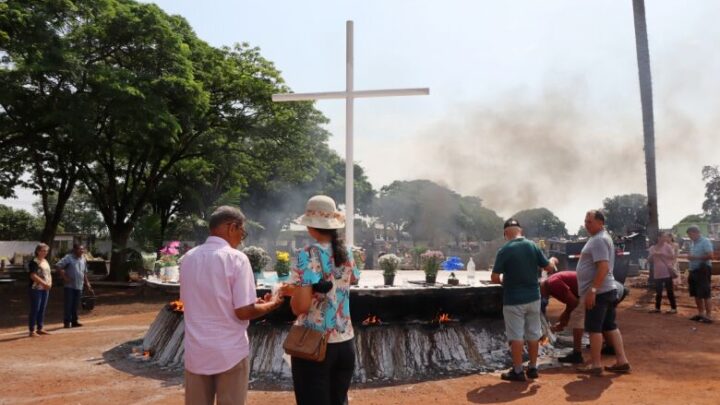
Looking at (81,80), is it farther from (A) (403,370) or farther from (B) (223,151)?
(A) (403,370)

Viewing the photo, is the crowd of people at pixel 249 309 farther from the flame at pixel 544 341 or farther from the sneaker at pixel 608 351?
the sneaker at pixel 608 351

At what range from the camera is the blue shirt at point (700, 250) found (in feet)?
35.0

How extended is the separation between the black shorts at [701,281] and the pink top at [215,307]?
10.5m

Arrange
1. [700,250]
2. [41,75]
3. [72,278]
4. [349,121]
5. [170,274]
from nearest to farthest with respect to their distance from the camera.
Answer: [170,274], [349,121], [700,250], [72,278], [41,75]

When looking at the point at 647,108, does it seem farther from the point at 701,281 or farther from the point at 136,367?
the point at 136,367

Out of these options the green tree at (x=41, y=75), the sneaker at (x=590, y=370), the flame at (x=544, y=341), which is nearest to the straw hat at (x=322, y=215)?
the sneaker at (x=590, y=370)

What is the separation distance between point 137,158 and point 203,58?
5.27m

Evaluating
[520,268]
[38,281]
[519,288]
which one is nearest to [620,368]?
[519,288]

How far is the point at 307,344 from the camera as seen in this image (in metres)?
3.51

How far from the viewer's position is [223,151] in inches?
879

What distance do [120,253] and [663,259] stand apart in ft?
64.7

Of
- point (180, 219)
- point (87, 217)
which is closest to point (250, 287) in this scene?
point (180, 219)

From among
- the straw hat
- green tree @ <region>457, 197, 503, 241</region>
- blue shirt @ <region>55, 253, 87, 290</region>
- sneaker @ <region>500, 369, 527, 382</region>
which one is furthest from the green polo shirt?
green tree @ <region>457, 197, 503, 241</region>

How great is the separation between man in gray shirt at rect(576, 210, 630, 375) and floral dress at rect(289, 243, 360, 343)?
3992 mm
